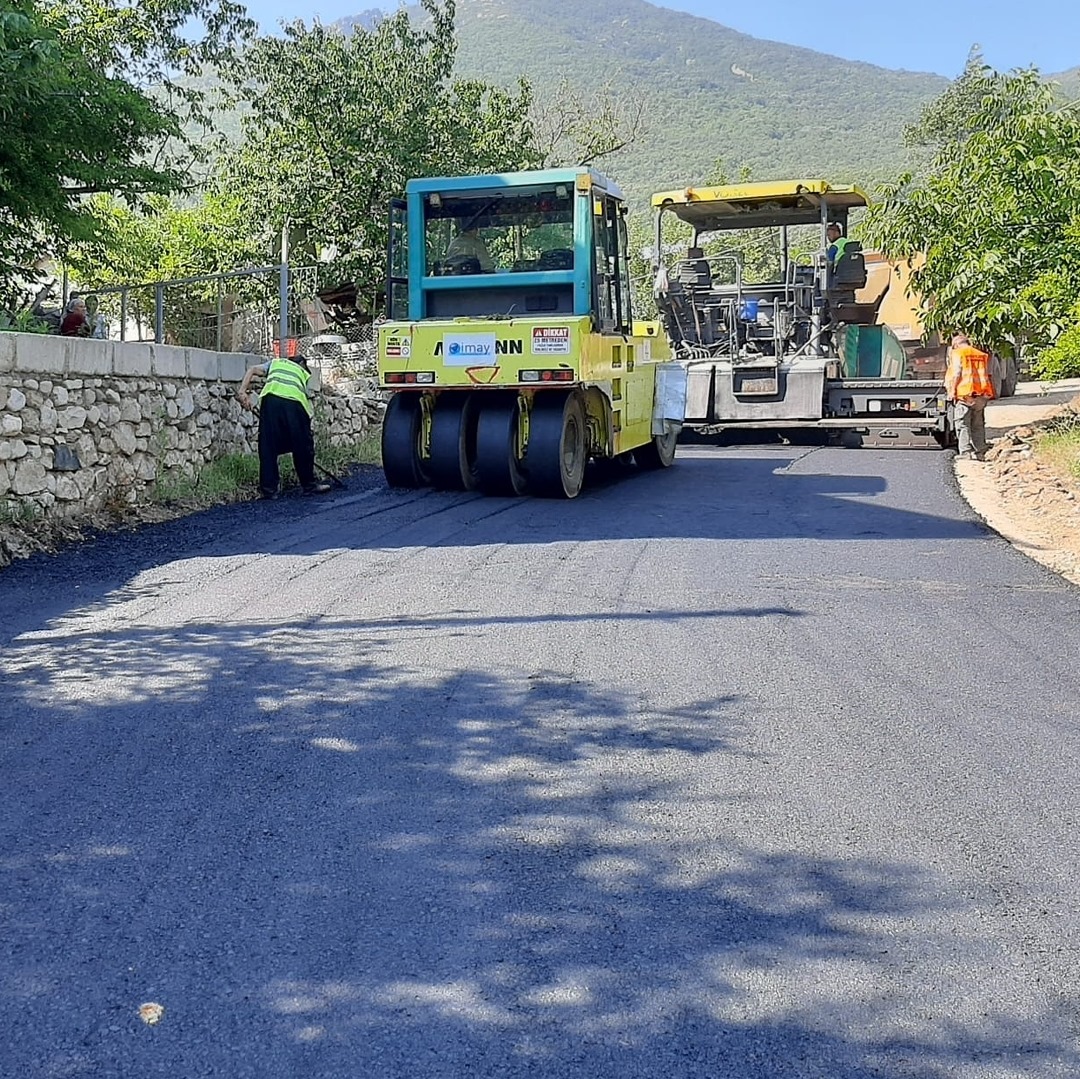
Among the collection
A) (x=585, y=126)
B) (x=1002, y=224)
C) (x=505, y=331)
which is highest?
(x=585, y=126)

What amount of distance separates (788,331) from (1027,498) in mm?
5225

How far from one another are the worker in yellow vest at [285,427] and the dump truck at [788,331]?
5918 millimetres

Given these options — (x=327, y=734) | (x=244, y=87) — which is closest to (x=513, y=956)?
(x=327, y=734)

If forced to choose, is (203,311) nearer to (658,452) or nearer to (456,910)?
(658,452)

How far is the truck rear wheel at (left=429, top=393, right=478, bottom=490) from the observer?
11.5 metres

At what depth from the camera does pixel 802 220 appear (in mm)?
16203

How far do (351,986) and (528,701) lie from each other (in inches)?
85.5

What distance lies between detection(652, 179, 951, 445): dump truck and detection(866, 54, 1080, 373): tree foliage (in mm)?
720

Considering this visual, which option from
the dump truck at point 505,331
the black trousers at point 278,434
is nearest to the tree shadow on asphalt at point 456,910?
the dump truck at point 505,331

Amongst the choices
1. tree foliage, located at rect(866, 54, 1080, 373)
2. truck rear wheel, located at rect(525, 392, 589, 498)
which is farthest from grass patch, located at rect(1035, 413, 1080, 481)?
truck rear wheel, located at rect(525, 392, 589, 498)

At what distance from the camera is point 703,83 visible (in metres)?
129

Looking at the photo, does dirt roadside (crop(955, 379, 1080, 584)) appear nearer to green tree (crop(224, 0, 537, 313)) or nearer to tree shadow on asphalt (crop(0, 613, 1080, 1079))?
tree shadow on asphalt (crop(0, 613, 1080, 1079))

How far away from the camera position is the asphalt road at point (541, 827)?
2648 millimetres

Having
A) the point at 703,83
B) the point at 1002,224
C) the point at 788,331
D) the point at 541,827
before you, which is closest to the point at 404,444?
the point at 788,331
